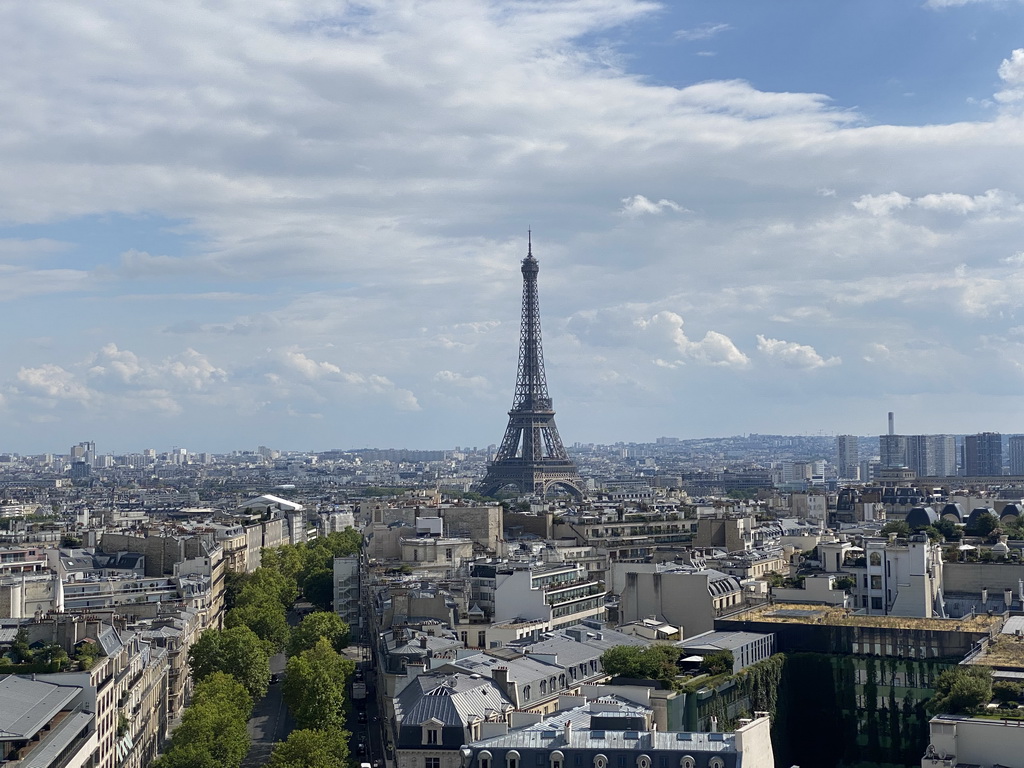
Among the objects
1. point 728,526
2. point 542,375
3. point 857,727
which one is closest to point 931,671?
point 857,727

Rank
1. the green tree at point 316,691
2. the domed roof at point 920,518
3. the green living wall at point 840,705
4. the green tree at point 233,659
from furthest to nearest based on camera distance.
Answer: the domed roof at point 920,518 → the green tree at point 233,659 → the green tree at point 316,691 → the green living wall at point 840,705

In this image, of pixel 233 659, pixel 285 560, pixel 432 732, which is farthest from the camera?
pixel 285 560

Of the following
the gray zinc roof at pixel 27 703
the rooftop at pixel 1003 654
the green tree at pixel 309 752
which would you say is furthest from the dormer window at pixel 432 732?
the rooftop at pixel 1003 654

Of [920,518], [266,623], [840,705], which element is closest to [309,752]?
[840,705]

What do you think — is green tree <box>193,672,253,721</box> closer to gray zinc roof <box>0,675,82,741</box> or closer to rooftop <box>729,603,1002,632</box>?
gray zinc roof <box>0,675,82,741</box>

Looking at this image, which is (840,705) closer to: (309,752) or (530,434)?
(309,752)

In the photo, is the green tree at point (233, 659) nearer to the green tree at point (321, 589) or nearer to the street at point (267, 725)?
the street at point (267, 725)
